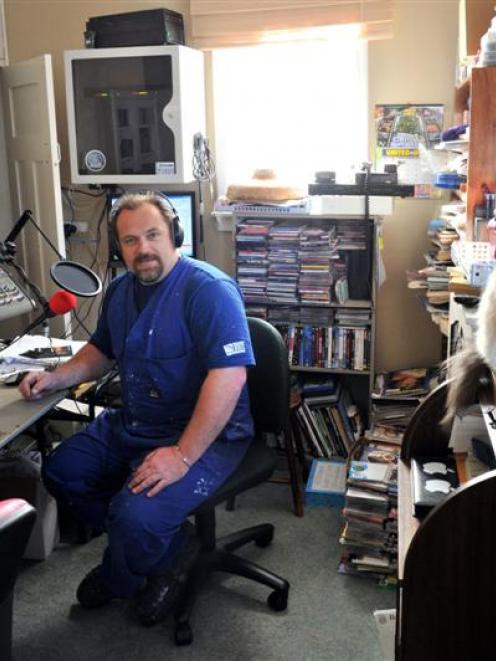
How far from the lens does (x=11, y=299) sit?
2.29 metres

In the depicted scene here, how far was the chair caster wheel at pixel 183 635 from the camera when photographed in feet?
6.41

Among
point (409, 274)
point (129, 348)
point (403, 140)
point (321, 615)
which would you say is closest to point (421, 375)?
point (409, 274)

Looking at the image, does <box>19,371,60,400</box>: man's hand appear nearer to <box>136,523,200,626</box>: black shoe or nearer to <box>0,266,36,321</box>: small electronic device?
<box>0,266,36,321</box>: small electronic device

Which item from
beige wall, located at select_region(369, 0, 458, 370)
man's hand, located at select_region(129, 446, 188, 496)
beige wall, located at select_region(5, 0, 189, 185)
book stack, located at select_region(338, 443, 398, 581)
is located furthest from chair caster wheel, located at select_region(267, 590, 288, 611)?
beige wall, located at select_region(5, 0, 189, 185)

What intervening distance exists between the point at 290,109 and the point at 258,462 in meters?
1.72

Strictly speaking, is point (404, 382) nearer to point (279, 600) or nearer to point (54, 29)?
point (279, 600)

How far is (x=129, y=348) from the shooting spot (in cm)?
199

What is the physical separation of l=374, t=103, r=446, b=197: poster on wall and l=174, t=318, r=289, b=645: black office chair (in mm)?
1264

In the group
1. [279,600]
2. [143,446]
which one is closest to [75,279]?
[143,446]

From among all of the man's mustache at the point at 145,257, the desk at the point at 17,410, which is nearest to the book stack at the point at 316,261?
the man's mustache at the point at 145,257

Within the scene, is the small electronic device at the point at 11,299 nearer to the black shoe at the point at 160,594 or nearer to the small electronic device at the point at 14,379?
the small electronic device at the point at 14,379

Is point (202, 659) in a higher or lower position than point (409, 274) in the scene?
lower

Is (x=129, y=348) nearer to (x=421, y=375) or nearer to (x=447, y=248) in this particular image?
(x=447, y=248)

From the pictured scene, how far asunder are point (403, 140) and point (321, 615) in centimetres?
190
